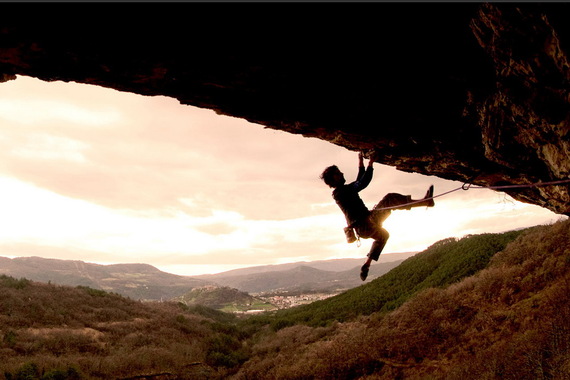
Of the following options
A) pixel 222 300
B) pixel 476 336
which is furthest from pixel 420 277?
pixel 222 300

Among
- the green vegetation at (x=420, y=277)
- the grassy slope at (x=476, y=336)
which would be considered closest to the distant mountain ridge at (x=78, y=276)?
the green vegetation at (x=420, y=277)

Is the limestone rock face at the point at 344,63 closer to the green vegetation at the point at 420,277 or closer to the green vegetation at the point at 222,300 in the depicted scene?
the green vegetation at the point at 420,277

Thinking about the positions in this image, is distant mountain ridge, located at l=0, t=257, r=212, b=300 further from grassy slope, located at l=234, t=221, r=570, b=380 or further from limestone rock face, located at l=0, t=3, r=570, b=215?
limestone rock face, located at l=0, t=3, r=570, b=215

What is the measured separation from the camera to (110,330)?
70.6 ft

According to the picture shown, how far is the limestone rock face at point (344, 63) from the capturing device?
362cm

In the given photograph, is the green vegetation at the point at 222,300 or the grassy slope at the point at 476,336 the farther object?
the green vegetation at the point at 222,300

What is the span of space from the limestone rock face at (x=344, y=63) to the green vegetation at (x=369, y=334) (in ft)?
16.0

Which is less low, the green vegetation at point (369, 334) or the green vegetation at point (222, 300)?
the green vegetation at point (369, 334)

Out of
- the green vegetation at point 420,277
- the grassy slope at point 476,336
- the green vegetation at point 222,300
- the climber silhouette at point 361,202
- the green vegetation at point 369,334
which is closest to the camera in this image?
the climber silhouette at point 361,202

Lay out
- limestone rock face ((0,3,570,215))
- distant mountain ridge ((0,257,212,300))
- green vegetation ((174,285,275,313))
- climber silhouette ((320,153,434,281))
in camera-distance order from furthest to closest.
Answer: distant mountain ridge ((0,257,212,300)) < green vegetation ((174,285,275,313)) < climber silhouette ((320,153,434,281)) < limestone rock face ((0,3,570,215))

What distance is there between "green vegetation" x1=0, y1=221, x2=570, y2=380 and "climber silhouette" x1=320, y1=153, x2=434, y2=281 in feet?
14.3

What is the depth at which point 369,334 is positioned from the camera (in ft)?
48.5

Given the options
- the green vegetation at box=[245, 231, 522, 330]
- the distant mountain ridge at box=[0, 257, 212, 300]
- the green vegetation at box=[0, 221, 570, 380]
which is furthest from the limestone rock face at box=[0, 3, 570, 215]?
the distant mountain ridge at box=[0, 257, 212, 300]

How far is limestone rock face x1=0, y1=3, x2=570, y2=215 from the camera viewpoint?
11.9 ft
